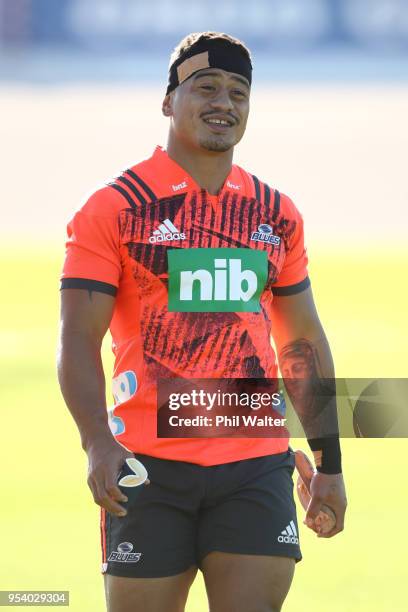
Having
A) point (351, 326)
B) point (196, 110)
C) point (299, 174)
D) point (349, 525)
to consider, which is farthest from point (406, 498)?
point (299, 174)

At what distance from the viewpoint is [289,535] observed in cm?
443

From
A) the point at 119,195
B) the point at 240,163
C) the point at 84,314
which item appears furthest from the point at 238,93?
the point at 240,163

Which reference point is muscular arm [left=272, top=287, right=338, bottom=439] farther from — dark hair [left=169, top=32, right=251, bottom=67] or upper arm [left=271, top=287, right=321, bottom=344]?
dark hair [left=169, top=32, right=251, bottom=67]

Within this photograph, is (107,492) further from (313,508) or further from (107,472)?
(313,508)

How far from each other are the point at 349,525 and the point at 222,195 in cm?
325

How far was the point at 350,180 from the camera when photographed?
1058 inches

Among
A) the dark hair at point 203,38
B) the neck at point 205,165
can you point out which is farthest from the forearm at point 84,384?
the dark hair at point 203,38

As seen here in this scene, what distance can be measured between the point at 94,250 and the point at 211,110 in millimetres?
686

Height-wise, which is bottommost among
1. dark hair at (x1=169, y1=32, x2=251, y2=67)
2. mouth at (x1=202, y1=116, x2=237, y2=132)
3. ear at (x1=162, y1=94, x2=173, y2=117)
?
mouth at (x1=202, y1=116, x2=237, y2=132)

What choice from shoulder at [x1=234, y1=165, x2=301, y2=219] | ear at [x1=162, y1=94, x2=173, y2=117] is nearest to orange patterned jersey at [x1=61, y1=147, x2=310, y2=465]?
shoulder at [x1=234, y1=165, x2=301, y2=219]

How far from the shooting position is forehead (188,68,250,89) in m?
4.77

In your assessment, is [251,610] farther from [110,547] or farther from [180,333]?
[180,333]

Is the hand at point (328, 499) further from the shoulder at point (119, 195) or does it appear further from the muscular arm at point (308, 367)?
the shoulder at point (119, 195)

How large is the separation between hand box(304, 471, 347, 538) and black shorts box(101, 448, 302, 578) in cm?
20
